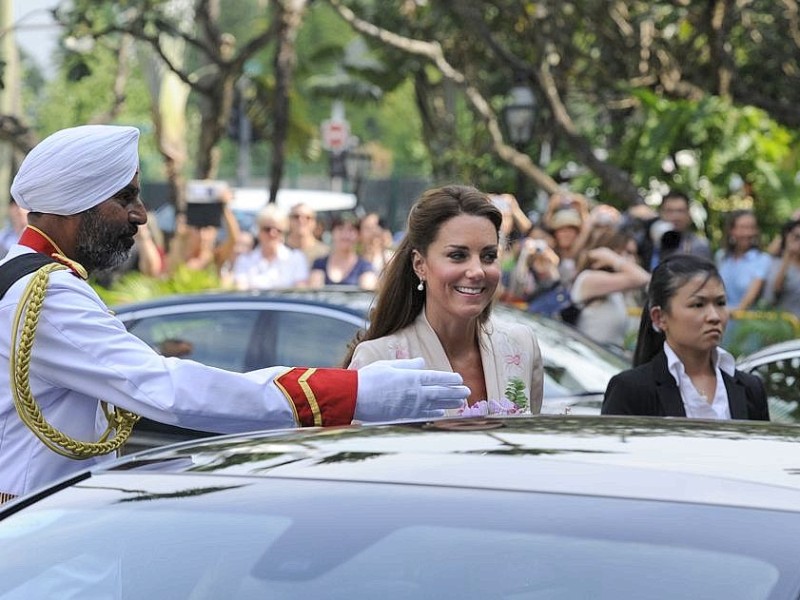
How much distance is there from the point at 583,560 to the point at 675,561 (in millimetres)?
126

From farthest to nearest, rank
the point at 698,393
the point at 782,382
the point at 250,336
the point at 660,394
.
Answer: the point at 250,336 < the point at 782,382 < the point at 698,393 < the point at 660,394

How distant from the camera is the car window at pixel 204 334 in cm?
912

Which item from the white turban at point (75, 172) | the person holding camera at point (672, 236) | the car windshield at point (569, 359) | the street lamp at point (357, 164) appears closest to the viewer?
the white turban at point (75, 172)

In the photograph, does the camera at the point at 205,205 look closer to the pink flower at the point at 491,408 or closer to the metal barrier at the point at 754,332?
the metal barrier at the point at 754,332

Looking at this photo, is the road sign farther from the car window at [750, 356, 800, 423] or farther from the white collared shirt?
the white collared shirt

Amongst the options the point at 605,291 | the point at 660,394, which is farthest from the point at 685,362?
the point at 605,291

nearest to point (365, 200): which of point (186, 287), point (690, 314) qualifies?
point (186, 287)

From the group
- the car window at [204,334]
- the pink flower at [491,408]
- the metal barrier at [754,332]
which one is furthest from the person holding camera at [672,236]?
the pink flower at [491,408]

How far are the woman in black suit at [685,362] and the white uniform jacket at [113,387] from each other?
81.1 inches

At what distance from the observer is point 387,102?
57.1m

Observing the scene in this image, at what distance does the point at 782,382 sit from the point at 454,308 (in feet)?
10.1

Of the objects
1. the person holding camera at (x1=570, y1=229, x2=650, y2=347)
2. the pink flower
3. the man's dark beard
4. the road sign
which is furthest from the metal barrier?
the road sign

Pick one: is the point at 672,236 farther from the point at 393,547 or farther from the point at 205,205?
the point at 393,547

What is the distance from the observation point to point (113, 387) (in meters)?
3.71
